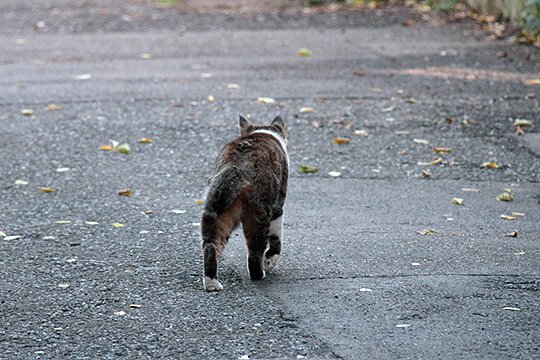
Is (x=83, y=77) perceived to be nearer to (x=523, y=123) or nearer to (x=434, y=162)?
(x=434, y=162)

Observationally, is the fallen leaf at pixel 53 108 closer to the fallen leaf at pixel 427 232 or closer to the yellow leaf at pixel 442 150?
the yellow leaf at pixel 442 150

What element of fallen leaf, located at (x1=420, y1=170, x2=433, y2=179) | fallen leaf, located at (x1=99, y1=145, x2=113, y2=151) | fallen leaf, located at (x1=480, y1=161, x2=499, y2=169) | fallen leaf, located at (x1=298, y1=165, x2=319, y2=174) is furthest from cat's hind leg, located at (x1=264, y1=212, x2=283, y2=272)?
fallen leaf, located at (x1=99, y1=145, x2=113, y2=151)

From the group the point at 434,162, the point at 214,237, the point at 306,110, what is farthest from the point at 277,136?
the point at 306,110

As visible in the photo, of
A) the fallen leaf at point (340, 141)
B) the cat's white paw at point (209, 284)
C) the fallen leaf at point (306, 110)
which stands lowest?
the fallen leaf at point (306, 110)

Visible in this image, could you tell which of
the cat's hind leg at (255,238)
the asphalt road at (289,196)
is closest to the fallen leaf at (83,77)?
the asphalt road at (289,196)

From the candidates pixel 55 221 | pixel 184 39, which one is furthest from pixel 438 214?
pixel 184 39

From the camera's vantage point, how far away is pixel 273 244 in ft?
22.1

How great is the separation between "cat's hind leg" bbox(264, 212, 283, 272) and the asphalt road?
115 mm

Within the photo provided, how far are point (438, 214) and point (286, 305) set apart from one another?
2.42 metres

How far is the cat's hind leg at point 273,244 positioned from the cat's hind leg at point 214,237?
→ 14.9 inches

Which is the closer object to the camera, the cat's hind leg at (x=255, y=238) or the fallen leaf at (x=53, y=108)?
the cat's hind leg at (x=255, y=238)

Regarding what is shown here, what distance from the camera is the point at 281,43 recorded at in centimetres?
1558

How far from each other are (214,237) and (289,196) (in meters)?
2.44

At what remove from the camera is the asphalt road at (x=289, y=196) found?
5.74 meters
